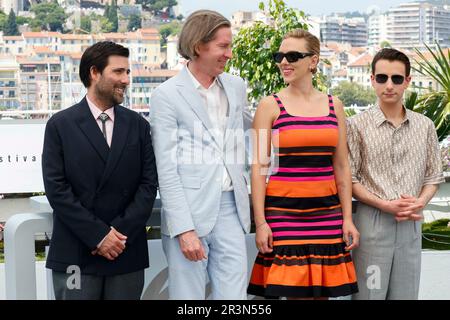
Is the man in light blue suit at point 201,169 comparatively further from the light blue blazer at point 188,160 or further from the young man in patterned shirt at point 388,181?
the young man in patterned shirt at point 388,181

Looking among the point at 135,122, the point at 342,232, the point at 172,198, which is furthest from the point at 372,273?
→ the point at 135,122

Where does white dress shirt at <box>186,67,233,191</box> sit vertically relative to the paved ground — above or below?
above

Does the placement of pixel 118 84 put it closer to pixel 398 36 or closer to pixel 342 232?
pixel 342 232

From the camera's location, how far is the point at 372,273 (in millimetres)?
2582

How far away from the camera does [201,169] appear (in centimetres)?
238

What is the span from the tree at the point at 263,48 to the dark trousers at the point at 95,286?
483cm

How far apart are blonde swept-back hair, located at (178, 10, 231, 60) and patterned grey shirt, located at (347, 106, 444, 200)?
1.84ft

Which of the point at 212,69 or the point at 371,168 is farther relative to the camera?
the point at 371,168

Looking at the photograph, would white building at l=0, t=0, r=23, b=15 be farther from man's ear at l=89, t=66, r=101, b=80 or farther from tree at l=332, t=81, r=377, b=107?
man's ear at l=89, t=66, r=101, b=80

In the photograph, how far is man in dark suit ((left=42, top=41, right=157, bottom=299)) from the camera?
2.29 meters

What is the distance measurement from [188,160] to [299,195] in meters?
0.35

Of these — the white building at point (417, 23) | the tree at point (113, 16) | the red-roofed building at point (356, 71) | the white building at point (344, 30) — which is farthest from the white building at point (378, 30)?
the tree at point (113, 16)

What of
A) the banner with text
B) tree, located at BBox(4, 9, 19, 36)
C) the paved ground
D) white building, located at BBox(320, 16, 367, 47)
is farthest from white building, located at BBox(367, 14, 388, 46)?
the paved ground

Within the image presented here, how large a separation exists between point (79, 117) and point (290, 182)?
0.66 meters
